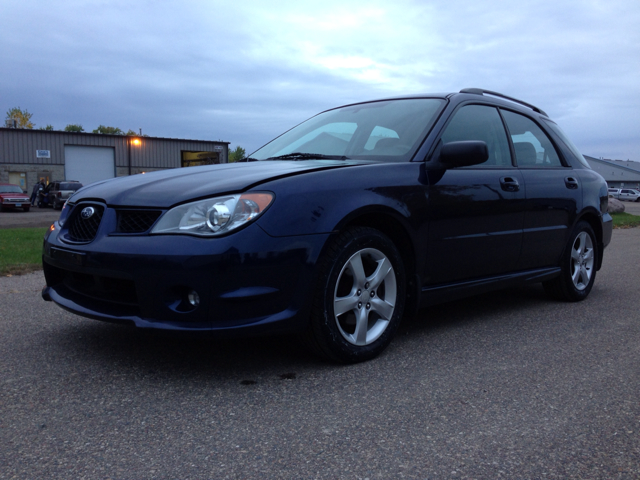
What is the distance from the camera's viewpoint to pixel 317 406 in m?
2.57

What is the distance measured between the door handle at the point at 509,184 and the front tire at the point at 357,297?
1.16m

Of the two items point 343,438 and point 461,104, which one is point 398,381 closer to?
point 343,438

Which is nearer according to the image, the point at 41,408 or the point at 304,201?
the point at 41,408

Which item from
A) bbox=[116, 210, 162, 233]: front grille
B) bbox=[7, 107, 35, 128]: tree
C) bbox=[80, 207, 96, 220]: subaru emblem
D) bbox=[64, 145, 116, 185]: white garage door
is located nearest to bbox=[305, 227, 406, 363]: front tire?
bbox=[116, 210, 162, 233]: front grille

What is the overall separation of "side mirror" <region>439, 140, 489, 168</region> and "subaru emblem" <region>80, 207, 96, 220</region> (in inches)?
78.3

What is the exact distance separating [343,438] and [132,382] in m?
1.13

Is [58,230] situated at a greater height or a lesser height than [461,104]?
lesser

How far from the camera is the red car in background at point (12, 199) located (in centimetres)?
2836

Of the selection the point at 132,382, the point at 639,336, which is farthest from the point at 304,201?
the point at 639,336

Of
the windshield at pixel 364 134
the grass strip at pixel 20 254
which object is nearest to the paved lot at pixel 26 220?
the grass strip at pixel 20 254

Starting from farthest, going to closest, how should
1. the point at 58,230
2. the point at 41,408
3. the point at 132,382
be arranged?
the point at 58,230 < the point at 132,382 < the point at 41,408

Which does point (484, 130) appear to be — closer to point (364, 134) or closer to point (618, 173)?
point (364, 134)

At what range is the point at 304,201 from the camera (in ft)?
9.41

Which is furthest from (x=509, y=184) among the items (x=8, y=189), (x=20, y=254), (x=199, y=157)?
(x=199, y=157)
